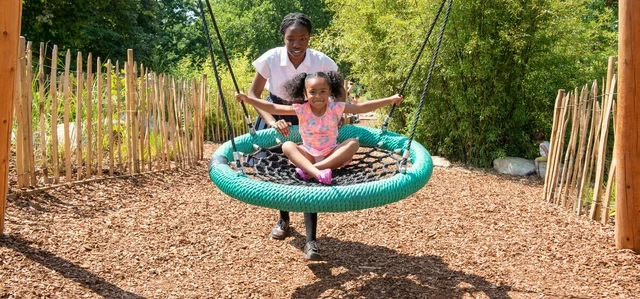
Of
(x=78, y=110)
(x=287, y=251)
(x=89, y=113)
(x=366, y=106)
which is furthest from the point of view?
(x=89, y=113)

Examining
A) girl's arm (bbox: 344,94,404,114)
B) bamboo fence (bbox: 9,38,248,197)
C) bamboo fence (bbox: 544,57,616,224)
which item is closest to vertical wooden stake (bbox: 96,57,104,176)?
bamboo fence (bbox: 9,38,248,197)

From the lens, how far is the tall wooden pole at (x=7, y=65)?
2.90m

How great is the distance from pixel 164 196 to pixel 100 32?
1081cm

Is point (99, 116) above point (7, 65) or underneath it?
underneath

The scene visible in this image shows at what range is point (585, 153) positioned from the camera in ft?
14.8

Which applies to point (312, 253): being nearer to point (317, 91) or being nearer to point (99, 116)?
point (317, 91)

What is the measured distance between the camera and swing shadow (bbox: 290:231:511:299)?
283 cm

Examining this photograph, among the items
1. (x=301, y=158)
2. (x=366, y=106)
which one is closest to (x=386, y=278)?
(x=301, y=158)

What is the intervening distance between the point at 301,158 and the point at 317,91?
1.18 ft

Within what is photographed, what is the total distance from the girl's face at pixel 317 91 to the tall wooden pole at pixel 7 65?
155 centimetres

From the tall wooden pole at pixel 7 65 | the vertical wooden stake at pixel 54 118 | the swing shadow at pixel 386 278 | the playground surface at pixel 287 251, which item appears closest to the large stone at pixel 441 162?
the playground surface at pixel 287 251

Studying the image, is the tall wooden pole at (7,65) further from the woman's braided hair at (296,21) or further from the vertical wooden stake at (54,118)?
the woman's braided hair at (296,21)

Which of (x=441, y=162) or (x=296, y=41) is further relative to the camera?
(x=441, y=162)

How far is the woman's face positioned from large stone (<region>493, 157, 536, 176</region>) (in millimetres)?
4475
